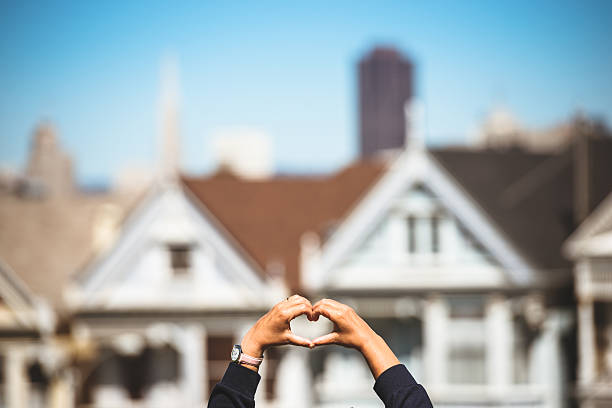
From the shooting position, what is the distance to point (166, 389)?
19703 mm

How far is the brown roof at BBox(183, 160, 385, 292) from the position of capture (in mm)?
21188

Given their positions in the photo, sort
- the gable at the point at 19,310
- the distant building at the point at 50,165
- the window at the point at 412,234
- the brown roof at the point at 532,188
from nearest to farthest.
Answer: the window at the point at 412,234
the gable at the point at 19,310
the brown roof at the point at 532,188
the distant building at the point at 50,165

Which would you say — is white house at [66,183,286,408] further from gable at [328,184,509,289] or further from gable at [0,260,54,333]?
gable at [328,184,509,289]

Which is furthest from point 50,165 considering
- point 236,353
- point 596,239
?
point 236,353

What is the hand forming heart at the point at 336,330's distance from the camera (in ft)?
9.13

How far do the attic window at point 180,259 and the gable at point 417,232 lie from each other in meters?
2.88

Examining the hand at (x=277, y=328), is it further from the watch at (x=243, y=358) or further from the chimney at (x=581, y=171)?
the chimney at (x=581, y=171)

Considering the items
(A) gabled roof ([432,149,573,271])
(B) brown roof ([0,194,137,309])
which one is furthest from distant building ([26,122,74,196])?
(A) gabled roof ([432,149,573,271])

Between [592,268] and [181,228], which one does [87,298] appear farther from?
[592,268]

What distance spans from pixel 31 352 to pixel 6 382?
878 millimetres

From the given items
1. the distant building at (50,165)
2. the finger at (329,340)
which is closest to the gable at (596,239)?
the finger at (329,340)

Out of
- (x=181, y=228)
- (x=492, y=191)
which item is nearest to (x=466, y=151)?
(x=492, y=191)

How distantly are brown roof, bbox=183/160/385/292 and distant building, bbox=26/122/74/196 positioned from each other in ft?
44.8

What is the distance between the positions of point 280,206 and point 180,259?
407 centimetres
